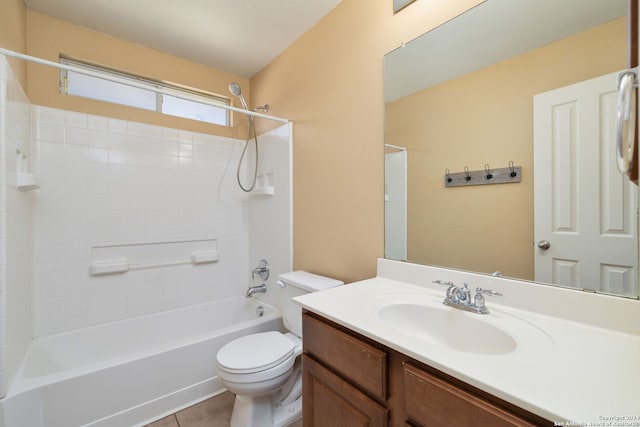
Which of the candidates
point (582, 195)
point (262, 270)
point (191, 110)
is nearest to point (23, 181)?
point (191, 110)

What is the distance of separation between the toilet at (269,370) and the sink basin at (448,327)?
1.81 ft

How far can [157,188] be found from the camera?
2.20 m

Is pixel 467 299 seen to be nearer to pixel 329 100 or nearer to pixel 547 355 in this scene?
pixel 547 355

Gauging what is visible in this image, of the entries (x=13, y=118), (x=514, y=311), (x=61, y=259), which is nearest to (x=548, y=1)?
(x=514, y=311)

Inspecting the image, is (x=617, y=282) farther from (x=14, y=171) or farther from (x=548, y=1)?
(x=14, y=171)

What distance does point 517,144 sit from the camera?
1027 mm

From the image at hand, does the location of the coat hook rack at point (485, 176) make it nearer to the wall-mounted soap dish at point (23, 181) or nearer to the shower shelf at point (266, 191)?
the shower shelf at point (266, 191)

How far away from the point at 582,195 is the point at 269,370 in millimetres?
1483

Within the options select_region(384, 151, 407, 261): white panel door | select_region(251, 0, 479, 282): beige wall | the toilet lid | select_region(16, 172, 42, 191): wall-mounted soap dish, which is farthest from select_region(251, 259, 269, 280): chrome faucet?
select_region(16, 172, 42, 191): wall-mounted soap dish

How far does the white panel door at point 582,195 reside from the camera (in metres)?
0.83

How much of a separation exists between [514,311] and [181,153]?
2454mm

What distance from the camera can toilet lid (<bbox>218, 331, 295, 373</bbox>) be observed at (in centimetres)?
134

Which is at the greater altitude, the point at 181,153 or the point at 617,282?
the point at 181,153

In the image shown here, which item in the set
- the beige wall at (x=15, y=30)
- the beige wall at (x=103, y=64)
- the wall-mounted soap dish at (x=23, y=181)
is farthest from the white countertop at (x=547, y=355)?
the beige wall at (x=103, y=64)
